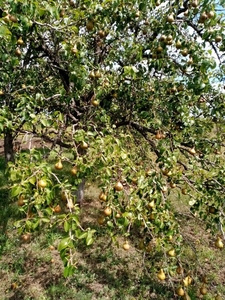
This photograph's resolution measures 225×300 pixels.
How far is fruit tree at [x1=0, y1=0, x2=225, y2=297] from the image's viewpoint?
2.02 metres

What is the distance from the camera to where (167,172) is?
97.0 inches

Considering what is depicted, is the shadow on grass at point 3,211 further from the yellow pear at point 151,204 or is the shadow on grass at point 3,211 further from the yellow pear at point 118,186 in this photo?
the yellow pear at point 151,204

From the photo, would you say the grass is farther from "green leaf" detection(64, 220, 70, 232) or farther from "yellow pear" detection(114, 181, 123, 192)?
"green leaf" detection(64, 220, 70, 232)

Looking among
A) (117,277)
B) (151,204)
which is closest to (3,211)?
(117,277)

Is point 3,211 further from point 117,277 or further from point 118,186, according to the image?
point 118,186

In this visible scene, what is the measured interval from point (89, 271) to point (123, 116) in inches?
87.8

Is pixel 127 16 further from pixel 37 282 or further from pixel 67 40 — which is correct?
pixel 37 282

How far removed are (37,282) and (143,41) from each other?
329 centimetres

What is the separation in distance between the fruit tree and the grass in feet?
2.40

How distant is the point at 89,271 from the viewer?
389 centimetres

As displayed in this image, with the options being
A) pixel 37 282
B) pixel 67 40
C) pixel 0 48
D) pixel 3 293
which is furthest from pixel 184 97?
pixel 3 293

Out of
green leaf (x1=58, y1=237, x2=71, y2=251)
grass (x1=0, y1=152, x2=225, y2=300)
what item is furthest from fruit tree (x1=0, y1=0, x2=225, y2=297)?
grass (x1=0, y1=152, x2=225, y2=300)

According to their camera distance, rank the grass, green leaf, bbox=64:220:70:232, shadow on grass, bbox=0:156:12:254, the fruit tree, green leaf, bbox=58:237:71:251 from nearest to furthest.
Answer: green leaf, bbox=58:237:71:251, green leaf, bbox=64:220:70:232, the fruit tree, the grass, shadow on grass, bbox=0:156:12:254

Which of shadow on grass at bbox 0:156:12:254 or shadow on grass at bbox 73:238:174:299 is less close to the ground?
shadow on grass at bbox 0:156:12:254
